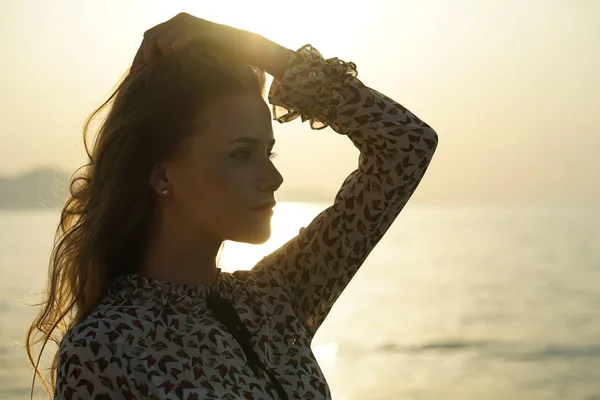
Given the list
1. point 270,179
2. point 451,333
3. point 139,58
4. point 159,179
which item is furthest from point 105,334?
point 451,333

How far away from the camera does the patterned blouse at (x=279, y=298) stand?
2.43 metres

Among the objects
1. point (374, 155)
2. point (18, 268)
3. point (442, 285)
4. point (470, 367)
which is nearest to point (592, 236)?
point (442, 285)

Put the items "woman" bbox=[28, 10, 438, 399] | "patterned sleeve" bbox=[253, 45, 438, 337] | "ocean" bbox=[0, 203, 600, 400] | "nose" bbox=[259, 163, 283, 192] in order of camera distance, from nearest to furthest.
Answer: "woman" bbox=[28, 10, 438, 399] < "nose" bbox=[259, 163, 283, 192] < "patterned sleeve" bbox=[253, 45, 438, 337] < "ocean" bbox=[0, 203, 600, 400]

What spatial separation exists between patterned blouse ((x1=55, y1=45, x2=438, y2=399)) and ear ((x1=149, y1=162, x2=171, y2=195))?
0.25 m

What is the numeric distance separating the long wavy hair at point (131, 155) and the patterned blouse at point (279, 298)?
10 cm

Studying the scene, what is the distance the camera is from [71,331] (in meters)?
2.47

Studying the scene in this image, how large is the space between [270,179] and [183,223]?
28 cm

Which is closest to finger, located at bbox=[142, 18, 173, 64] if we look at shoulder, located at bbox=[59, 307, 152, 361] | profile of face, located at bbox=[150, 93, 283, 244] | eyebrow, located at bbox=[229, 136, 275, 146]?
profile of face, located at bbox=[150, 93, 283, 244]

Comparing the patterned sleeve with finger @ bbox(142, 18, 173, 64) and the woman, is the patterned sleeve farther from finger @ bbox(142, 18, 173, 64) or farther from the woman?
finger @ bbox(142, 18, 173, 64)

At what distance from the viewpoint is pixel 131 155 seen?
2648mm

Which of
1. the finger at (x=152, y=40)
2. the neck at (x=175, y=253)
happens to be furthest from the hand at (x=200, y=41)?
the neck at (x=175, y=253)

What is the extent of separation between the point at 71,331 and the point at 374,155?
1.09 m

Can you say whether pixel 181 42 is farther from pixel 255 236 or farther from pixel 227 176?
pixel 255 236

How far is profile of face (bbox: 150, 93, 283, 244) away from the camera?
2.62 metres
